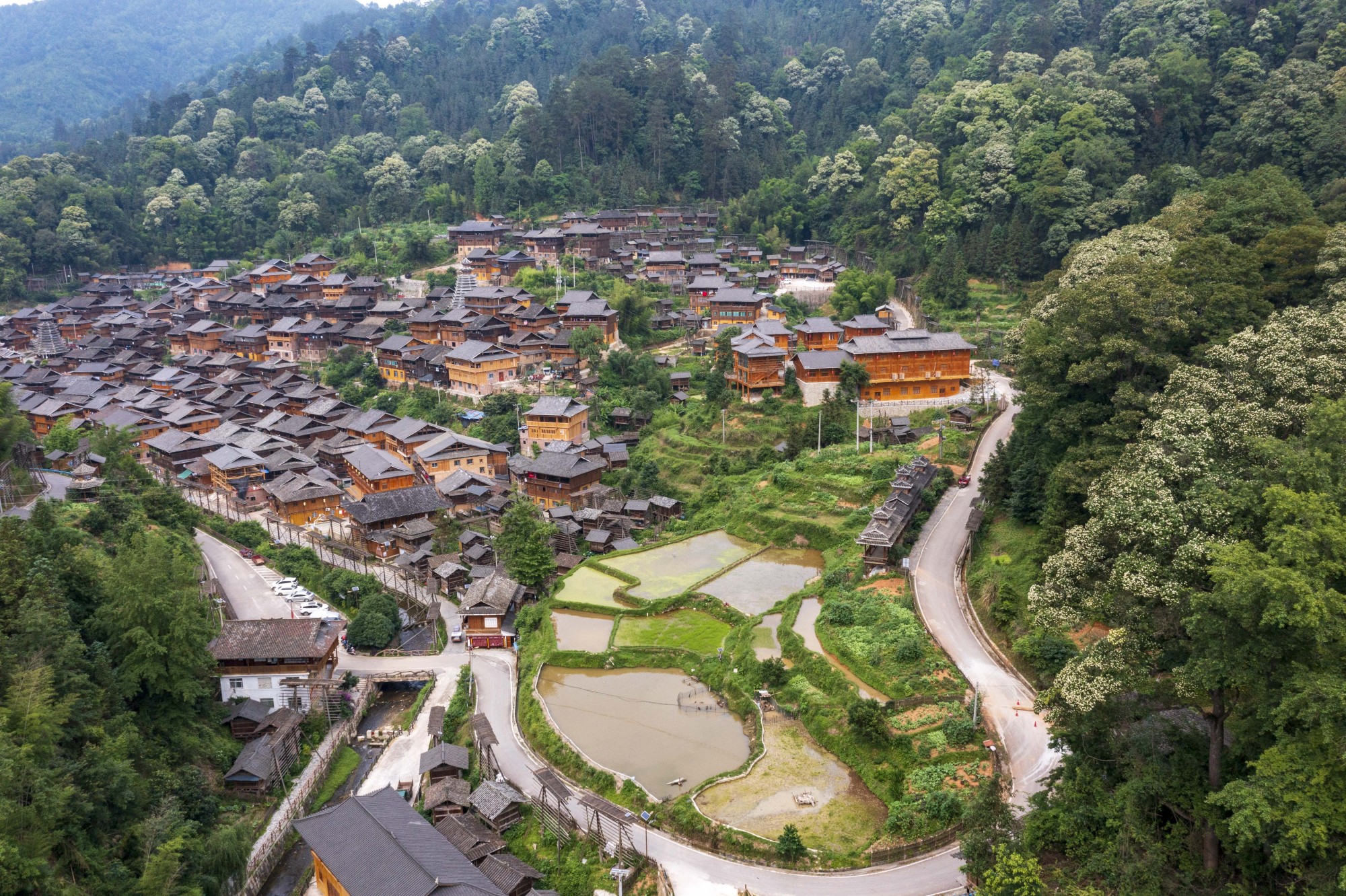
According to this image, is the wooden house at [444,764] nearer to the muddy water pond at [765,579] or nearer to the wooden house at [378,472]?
the muddy water pond at [765,579]

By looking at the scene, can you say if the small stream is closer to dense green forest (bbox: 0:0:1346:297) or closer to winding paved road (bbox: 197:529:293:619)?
winding paved road (bbox: 197:529:293:619)

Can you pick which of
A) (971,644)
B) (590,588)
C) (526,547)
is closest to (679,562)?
(590,588)

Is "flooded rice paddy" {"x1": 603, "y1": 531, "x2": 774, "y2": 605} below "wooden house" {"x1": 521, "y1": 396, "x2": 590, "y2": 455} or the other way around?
below

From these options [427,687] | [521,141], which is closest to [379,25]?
[521,141]

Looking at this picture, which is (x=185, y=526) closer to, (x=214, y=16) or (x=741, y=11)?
(x=741, y=11)

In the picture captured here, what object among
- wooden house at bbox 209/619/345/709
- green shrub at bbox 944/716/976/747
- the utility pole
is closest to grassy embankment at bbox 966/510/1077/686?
green shrub at bbox 944/716/976/747

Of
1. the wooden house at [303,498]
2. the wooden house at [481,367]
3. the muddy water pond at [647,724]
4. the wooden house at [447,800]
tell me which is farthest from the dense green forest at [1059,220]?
the wooden house at [481,367]
